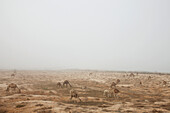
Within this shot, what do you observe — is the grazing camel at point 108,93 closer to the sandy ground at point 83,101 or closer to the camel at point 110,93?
the camel at point 110,93

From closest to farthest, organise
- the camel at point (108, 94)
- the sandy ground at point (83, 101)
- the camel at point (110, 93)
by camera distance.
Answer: the sandy ground at point (83, 101) → the camel at point (110, 93) → the camel at point (108, 94)

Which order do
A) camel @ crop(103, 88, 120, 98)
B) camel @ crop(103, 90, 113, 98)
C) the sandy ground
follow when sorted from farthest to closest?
1. camel @ crop(103, 90, 113, 98)
2. camel @ crop(103, 88, 120, 98)
3. the sandy ground

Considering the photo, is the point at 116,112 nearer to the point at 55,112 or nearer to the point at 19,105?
the point at 55,112

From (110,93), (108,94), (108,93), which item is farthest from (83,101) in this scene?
(108,93)

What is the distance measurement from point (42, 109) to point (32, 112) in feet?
3.82

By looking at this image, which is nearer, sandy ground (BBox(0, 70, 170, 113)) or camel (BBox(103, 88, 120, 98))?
sandy ground (BBox(0, 70, 170, 113))

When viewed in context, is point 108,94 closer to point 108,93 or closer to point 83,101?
point 108,93

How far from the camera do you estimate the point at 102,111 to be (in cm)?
1412

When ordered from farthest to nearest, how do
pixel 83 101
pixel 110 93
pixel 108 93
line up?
1. pixel 108 93
2. pixel 110 93
3. pixel 83 101

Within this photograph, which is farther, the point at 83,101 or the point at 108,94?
the point at 108,94

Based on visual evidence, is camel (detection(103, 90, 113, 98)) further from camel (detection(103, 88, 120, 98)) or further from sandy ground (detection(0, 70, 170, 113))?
sandy ground (detection(0, 70, 170, 113))

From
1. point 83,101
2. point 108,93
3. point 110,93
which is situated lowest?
point 83,101

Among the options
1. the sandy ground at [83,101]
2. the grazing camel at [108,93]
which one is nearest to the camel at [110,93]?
the grazing camel at [108,93]

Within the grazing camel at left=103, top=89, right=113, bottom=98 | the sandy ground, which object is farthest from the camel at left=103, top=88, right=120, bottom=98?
the sandy ground
